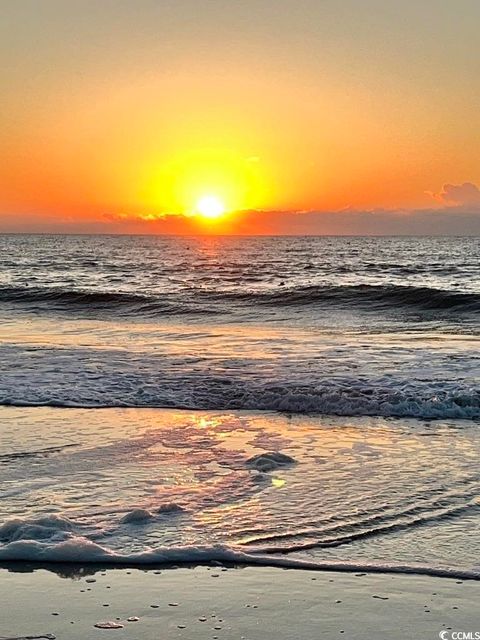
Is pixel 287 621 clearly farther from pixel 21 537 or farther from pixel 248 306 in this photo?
pixel 248 306

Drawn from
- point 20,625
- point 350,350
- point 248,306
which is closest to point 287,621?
point 20,625

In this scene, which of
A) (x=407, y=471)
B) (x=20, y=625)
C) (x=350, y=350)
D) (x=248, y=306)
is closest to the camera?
(x=20, y=625)

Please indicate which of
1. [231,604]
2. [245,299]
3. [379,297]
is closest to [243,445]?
[231,604]

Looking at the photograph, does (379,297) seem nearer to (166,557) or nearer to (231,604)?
(166,557)

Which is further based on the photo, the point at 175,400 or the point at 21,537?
the point at 175,400

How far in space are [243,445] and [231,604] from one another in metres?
3.62

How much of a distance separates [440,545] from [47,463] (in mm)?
3508

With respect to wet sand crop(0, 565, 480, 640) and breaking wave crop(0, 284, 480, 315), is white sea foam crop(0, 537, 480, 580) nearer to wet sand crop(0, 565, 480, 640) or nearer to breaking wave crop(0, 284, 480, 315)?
wet sand crop(0, 565, 480, 640)

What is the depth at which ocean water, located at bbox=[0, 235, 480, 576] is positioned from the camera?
495cm

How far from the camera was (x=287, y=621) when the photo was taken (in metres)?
3.80

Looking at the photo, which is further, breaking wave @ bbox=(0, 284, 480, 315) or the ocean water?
breaking wave @ bbox=(0, 284, 480, 315)

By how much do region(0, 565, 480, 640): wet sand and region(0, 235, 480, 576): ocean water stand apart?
217 millimetres

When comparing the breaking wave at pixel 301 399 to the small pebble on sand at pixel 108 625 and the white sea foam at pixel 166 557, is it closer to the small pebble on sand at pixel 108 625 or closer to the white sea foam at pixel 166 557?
the white sea foam at pixel 166 557

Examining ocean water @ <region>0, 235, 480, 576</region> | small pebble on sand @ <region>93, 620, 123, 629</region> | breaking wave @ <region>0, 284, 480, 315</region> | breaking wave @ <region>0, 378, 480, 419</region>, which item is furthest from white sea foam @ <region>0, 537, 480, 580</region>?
breaking wave @ <region>0, 284, 480, 315</region>
